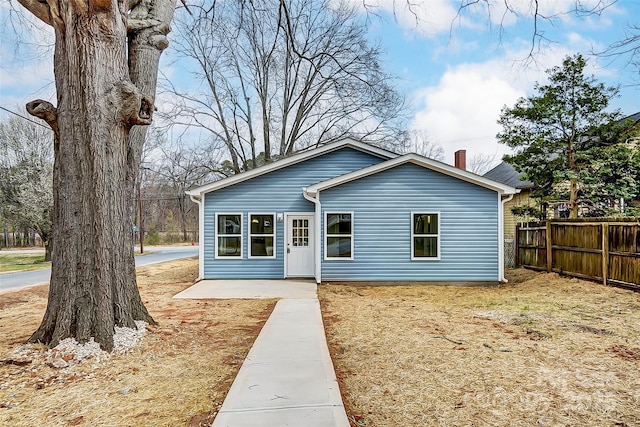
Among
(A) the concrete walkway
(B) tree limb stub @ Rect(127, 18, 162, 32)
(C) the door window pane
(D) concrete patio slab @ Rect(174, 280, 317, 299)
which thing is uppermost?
(B) tree limb stub @ Rect(127, 18, 162, 32)

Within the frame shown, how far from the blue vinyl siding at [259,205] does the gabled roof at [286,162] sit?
200 mm

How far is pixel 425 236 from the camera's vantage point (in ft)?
36.2

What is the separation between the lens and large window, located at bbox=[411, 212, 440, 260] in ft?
36.2

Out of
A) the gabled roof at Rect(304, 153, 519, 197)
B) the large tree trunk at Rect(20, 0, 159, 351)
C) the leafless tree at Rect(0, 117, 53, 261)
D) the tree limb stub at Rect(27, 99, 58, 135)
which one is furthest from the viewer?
the leafless tree at Rect(0, 117, 53, 261)

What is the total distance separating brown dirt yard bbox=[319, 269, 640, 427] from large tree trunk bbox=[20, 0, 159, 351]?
9.96 feet

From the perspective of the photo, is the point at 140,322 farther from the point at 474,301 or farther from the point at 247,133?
the point at 247,133

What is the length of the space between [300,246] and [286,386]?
8.49m

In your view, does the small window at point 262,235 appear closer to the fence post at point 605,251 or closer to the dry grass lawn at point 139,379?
the dry grass lawn at point 139,379

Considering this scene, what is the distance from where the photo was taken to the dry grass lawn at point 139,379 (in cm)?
329

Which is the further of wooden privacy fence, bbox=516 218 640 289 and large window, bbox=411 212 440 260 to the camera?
large window, bbox=411 212 440 260

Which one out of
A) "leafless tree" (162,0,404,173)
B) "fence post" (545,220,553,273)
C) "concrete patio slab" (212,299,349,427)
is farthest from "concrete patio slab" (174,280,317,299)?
"leafless tree" (162,0,404,173)

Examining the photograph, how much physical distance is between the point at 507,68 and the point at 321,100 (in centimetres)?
1952

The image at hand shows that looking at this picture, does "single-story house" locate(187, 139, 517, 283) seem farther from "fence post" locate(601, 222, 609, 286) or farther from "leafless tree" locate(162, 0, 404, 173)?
"leafless tree" locate(162, 0, 404, 173)

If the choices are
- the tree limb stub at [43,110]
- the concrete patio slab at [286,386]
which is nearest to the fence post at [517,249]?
the concrete patio slab at [286,386]
